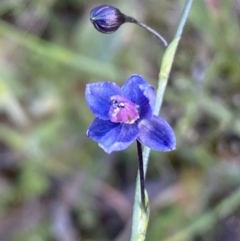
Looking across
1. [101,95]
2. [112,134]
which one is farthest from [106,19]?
[112,134]

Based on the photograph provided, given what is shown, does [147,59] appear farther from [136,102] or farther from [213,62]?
[136,102]

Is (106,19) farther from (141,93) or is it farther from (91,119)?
(91,119)

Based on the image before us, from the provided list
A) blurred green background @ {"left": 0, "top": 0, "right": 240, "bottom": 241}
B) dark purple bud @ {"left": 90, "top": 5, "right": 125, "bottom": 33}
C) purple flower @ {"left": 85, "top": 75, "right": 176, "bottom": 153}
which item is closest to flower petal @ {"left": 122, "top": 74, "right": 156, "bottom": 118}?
purple flower @ {"left": 85, "top": 75, "right": 176, "bottom": 153}

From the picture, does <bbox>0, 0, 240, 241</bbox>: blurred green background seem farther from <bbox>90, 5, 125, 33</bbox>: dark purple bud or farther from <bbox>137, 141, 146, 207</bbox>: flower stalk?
<bbox>137, 141, 146, 207</bbox>: flower stalk

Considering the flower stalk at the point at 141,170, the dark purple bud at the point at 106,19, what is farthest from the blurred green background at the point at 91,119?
the flower stalk at the point at 141,170

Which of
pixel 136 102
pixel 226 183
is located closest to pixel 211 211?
pixel 226 183

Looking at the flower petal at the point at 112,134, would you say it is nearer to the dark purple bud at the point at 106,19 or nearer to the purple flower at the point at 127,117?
the purple flower at the point at 127,117
